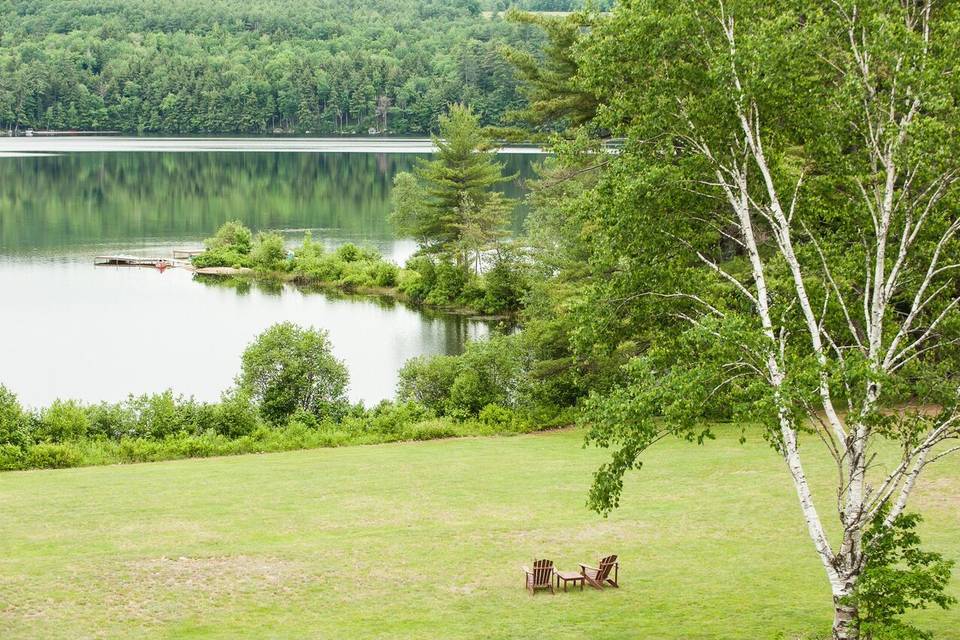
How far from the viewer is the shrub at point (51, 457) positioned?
88.3 feet

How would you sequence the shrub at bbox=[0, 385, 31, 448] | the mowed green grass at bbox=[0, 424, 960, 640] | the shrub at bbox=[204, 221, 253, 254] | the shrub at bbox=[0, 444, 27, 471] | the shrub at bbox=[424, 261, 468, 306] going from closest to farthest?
the mowed green grass at bbox=[0, 424, 960, 640], the shrub at bbox=[0, 444, 27, 471], the shrub at bbox=[0, 385, 31, 448], the shrub at bbox=[424, 261, 468, 306], the shrub at bbox=[204, 221, 253, 254]

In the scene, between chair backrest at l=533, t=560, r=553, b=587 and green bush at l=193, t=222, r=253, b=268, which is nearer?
chair backrest at l=533, t=560, r=553, b=587

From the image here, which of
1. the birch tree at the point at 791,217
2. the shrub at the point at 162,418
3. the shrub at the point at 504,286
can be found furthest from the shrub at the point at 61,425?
the shrub at the point at 504,286

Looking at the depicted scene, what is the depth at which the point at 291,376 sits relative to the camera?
32.0 meters

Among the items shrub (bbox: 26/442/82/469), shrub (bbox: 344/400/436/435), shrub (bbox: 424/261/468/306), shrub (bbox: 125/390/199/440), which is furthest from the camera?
shrub (bbox: 424/261/468/306)

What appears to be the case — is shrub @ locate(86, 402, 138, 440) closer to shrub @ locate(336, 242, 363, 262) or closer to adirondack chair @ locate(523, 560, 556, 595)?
adirondack chair @ locate(523, 560, 556, 595)

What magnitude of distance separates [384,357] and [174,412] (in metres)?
14.3

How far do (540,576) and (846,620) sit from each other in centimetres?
490

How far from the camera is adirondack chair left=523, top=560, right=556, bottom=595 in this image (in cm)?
1628

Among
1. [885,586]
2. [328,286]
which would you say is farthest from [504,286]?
[885,586]

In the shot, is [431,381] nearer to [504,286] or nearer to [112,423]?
[112,423]

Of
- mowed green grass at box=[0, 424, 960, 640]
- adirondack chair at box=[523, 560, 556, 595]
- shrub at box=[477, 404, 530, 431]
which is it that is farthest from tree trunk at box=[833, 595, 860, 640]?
shrub at box=[477, 404, 530, 431]

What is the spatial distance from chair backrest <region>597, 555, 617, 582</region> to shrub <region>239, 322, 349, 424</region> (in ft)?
53.2

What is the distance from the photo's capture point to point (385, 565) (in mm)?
17703
